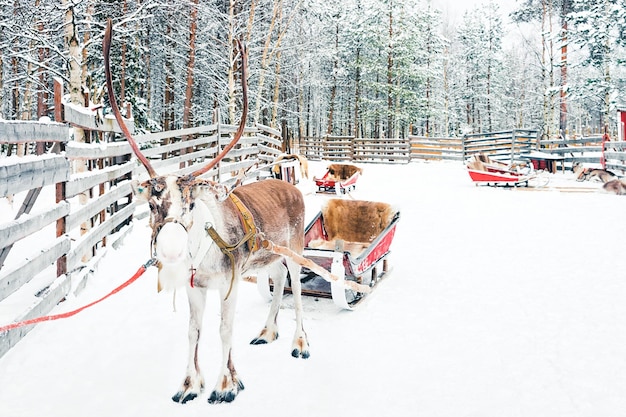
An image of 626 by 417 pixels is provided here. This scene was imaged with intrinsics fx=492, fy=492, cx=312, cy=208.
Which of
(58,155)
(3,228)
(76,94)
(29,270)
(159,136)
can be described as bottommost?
(29,270)

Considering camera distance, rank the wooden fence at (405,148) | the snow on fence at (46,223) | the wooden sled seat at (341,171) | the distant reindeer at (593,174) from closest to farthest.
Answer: the snow on fence at (46,223)
the wooden sled seat at (341,171)
the distant reindeer at (593,174)
the wooden fence at (405,148)

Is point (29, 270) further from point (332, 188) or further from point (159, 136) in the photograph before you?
point (332, 188)

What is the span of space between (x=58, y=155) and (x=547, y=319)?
15.7ft

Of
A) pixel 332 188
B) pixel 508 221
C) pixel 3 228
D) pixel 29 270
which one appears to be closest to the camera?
pixel 3 228

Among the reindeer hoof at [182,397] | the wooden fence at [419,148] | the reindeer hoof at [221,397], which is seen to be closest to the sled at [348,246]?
the reindeer hoof at [221,397]

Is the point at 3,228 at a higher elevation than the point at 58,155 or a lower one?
lower

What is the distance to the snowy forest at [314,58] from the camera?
55.1 ft

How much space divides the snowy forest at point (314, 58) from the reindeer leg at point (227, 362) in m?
4.12

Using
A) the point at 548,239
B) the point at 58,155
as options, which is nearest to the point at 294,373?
the point at 58,155

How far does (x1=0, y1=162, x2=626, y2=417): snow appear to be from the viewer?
3076 millimetres

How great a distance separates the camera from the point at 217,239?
296 cm

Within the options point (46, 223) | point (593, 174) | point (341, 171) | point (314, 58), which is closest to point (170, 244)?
point (46, 223)

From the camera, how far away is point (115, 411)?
9.61ft

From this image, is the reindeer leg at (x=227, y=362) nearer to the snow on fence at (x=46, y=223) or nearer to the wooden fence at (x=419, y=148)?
the snow on fence at (x=46, y=223)
